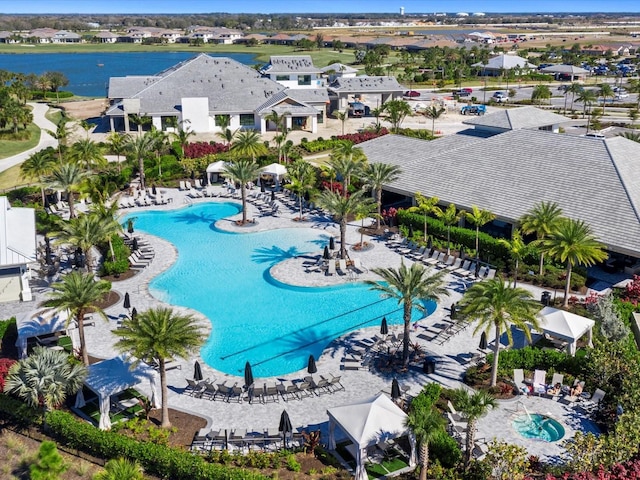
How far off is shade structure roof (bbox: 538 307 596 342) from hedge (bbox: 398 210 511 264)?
887 cm

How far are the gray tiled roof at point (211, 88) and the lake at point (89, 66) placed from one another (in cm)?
4810


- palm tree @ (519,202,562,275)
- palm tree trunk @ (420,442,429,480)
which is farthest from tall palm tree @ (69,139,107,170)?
palm tree trunk @ (420,442,429,480)

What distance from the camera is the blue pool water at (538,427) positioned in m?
21.6

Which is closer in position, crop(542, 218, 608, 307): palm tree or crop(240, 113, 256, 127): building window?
crop(542, 218, 608, 307): palm tree

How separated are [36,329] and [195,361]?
23.1 feet

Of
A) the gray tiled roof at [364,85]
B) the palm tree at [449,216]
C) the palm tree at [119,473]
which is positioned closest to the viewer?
the palm tree at [119,473]

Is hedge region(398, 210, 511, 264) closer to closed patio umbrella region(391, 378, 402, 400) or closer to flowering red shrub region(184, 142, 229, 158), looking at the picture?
closed patio umbrella region(391, 378, 402, 400)

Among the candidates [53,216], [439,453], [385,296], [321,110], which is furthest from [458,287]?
[321,110]

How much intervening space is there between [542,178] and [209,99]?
4653 cm

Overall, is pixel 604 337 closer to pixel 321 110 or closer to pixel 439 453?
pixel 439 453

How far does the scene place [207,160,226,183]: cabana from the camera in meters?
51.8

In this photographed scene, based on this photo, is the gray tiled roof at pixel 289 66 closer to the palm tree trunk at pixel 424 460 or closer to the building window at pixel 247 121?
the building window at pixel 247 121

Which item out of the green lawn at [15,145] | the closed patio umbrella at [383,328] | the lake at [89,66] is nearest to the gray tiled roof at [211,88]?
the green lawn at [15,145]

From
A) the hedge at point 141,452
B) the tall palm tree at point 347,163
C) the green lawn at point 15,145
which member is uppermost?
the tall palm tree at point 347,163
